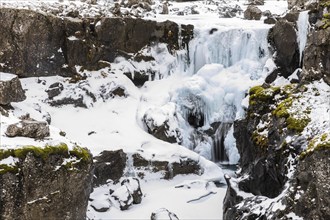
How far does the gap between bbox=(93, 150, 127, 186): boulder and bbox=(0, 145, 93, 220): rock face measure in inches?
193

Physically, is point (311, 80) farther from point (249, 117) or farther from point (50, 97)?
point (50, 97)

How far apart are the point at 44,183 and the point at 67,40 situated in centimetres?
1077

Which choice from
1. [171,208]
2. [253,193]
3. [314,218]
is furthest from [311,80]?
[171,208]

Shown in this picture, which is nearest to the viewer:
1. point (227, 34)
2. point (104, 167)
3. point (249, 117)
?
point (249, 117)

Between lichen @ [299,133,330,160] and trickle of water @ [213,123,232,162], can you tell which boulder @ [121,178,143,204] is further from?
lichen @ [299,133,330,160]

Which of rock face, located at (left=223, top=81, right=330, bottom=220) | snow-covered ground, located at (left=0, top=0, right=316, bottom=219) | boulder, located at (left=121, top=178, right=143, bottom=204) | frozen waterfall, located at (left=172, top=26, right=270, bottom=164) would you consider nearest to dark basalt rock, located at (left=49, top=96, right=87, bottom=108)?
snow-covered ground, located at (left=0, top=0, right=316, bottom=219)

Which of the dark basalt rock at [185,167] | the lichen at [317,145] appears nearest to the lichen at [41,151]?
the lichen at [317,145]

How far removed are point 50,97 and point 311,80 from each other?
10494 mm

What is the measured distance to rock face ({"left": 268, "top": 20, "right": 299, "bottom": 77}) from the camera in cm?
1669

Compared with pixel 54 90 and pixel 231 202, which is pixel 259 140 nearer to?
pixel 231 202

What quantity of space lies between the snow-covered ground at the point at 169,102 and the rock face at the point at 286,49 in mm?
497

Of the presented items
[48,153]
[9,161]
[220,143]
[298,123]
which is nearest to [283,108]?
[298,123]

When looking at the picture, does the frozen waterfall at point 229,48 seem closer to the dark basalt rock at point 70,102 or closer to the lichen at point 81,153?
the dark basalt rock at point 70,102

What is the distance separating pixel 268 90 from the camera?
10406 mm
